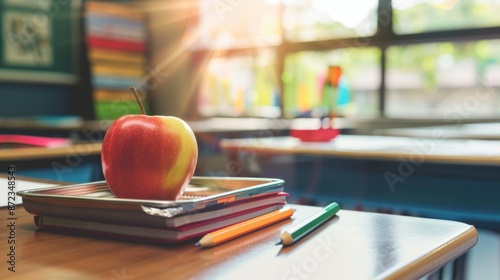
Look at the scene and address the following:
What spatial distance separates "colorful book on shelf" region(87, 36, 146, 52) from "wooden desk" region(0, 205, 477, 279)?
486 centimetres

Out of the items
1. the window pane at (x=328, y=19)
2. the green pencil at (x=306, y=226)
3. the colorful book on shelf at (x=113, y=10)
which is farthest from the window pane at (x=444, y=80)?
the green pencil at (x=306, y=226)

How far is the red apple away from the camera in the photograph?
2.19ft

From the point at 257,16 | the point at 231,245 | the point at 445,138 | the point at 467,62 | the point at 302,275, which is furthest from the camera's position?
the point at 257,16

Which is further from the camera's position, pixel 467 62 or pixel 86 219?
pixel 467 62

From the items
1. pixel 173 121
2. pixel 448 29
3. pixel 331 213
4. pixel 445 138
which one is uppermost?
pixel 448 29

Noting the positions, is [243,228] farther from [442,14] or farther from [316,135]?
[442,14]

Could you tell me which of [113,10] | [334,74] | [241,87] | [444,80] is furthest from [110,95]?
[334,74]

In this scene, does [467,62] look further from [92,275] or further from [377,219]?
[92,275]

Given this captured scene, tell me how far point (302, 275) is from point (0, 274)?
27cm

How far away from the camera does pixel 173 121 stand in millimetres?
706

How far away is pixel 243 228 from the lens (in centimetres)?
66

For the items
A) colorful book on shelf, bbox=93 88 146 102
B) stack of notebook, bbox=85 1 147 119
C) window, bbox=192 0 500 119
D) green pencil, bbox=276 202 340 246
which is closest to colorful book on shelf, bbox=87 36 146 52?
stack of notebook, bbox=85 1 147 119

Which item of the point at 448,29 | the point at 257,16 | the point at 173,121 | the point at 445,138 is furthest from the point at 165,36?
the point at 173,121

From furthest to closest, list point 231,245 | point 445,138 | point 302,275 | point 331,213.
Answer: point 445,138
point 331,213
point 231,245
point 302,275
